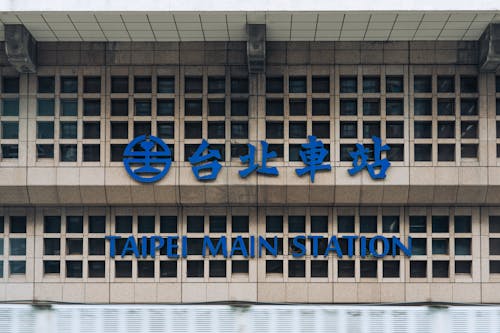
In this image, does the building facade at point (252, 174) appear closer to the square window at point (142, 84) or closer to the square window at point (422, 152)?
the square window at point (142, 84)

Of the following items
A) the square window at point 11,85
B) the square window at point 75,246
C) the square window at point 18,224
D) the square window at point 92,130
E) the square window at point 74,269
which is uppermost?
the square window at point 11,85

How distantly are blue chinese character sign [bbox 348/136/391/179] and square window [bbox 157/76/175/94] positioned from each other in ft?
19.1

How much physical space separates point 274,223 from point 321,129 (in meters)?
3.26

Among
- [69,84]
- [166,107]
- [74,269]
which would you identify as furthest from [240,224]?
[69,84]

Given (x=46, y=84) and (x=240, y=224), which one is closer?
(x=46, y=84)

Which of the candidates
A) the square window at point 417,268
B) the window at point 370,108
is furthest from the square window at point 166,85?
the square window at point 417,268

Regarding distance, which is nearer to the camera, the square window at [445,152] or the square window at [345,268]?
the square window at [445,152]

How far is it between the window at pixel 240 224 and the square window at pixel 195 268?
1.50 meters

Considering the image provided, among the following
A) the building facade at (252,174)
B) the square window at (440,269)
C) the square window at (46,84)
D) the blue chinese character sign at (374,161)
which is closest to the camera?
the blue chinese character sign at (374,161)

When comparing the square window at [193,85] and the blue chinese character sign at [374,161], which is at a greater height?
the square window at [193,85]

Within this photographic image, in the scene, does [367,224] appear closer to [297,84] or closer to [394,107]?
[394,107]

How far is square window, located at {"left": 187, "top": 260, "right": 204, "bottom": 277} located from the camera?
1567cm

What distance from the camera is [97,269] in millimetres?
15664

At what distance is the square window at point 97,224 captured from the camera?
51.6ft
